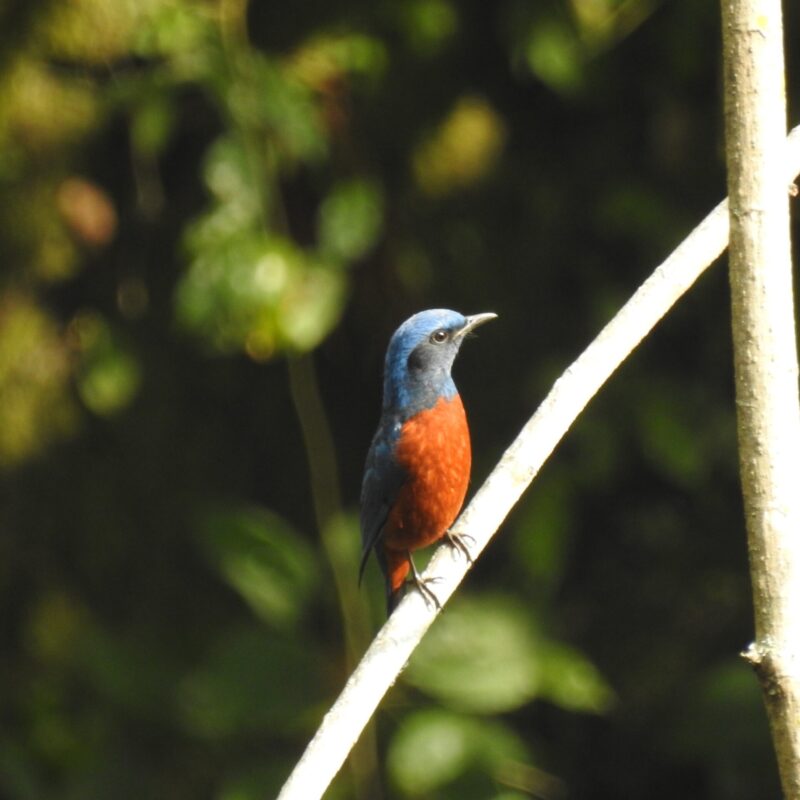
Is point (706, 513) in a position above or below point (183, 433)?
above

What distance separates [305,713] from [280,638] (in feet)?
0.63

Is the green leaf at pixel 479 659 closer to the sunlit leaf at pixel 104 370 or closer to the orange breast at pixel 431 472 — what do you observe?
the orange breast at pixel 431 472

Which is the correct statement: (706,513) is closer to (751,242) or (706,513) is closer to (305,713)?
(305,713)

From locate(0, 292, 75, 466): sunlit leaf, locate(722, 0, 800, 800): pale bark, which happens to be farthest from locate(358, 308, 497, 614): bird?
locate(722, 0, 800, 800): pale bark

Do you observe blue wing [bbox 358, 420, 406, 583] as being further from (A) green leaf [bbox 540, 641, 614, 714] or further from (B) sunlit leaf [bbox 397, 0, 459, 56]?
(B) sunlit leaf [bbox 397, 0, 459, 56]

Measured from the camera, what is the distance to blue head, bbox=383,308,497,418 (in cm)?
349

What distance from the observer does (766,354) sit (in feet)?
6.32

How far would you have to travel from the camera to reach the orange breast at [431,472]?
11.4 feet

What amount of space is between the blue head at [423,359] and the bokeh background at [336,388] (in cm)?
27

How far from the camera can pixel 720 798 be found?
4090mm

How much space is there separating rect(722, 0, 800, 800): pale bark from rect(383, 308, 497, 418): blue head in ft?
4.93

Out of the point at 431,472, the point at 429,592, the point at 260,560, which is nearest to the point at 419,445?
the point at 431,472

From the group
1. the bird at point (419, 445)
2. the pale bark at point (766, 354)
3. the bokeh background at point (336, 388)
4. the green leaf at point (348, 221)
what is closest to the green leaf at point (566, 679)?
the bokeh background at point (336, 388)

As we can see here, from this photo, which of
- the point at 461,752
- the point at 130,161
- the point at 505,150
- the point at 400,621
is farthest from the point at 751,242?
the point at 130,161
